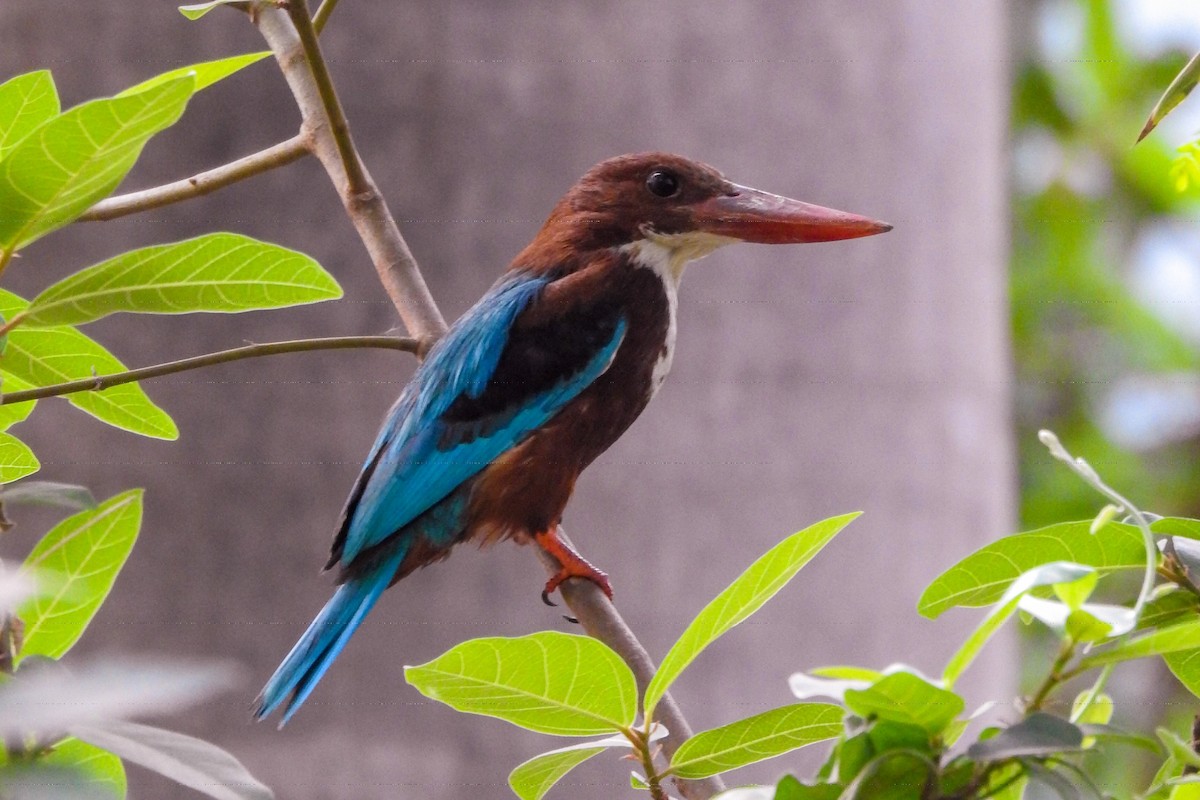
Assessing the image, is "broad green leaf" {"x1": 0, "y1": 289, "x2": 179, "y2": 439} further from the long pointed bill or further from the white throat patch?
the white throat patch

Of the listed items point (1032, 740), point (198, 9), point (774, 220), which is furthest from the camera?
point (774, 220)

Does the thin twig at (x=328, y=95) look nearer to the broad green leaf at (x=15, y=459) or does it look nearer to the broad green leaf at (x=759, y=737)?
the broad green leaf at (x=15, y=459)

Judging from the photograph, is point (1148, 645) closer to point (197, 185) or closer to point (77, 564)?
point (77, 564)

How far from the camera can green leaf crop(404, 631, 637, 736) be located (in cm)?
65

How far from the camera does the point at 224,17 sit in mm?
2268

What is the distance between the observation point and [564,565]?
148 cm

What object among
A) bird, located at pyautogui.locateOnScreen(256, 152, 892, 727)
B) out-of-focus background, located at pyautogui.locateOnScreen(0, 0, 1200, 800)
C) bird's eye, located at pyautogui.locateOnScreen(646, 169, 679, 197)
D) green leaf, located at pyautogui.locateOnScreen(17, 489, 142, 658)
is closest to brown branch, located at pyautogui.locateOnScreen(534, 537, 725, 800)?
bird, located at pyautogui.locateOnScreen(256, 152, 892, 727)

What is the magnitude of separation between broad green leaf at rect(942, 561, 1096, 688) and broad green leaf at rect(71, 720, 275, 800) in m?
0.28

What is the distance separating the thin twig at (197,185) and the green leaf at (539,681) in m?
0.66

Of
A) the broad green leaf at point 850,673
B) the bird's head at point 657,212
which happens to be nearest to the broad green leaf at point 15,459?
the broad green leaf at point 850,673

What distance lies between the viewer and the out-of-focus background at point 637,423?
225 centimetres

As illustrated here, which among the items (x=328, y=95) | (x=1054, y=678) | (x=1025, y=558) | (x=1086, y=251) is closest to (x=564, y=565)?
(x=328, y=95)

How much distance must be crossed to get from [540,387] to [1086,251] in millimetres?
3006

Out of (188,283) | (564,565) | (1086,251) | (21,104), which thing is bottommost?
(1086,251)
